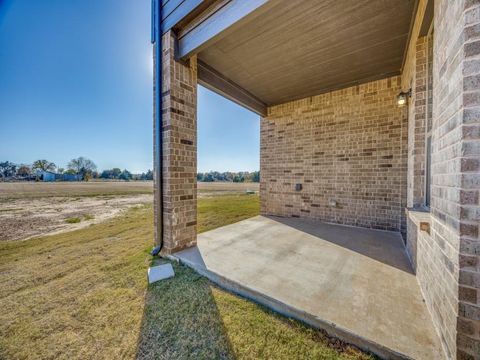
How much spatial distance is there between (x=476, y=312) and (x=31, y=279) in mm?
4360

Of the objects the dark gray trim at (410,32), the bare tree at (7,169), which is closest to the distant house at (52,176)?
the bare tree at (7,169)

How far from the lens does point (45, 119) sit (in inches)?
723

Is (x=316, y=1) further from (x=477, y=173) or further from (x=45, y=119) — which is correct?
(x=45, y=119)

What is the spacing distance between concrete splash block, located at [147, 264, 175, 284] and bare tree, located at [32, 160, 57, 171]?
231 ft

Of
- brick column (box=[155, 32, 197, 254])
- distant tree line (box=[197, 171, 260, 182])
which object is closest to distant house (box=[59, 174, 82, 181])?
distant tree line (box=[197, 171, 260, 182])

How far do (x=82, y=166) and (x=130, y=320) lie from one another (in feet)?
246

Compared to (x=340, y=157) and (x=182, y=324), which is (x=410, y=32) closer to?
(x=340, y=157)

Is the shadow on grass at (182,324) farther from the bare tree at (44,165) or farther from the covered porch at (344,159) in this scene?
the bare tree at (44,165)

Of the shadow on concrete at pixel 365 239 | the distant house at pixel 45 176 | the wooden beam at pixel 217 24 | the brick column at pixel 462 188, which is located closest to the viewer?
the brick column at pixel 462 188

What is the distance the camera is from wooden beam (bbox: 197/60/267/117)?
3926mm

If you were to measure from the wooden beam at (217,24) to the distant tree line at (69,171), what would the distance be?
1658 inches

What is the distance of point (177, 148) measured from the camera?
3166 mm

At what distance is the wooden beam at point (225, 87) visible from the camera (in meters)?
3.93

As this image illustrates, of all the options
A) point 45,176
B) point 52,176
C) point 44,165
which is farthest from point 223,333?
point 44,165
